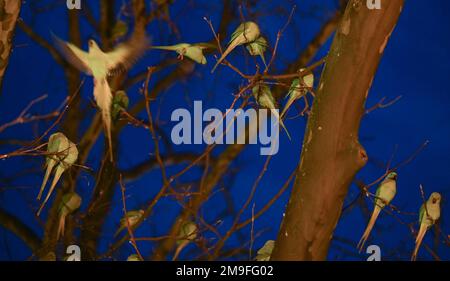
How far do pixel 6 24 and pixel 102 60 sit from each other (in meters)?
0.21

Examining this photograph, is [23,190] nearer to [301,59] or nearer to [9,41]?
[9,41]

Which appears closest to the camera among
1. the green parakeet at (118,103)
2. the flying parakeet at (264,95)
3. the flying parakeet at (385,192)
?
the flying parakeet at (264,95)

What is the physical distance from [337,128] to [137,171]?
1.24 metres

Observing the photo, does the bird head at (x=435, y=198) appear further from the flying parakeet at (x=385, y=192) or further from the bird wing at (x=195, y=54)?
the bird wing at (x=195, y=54)

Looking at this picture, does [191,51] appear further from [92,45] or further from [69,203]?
[69,203]

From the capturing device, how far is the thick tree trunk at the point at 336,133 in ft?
3.50

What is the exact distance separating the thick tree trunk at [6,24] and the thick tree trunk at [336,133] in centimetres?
63

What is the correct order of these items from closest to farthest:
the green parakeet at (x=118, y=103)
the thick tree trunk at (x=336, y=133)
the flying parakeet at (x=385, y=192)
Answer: the thick tree trunk at (x=336, y=133)
the flying parakeet at (x=385, y=192)
the green parakeet at (x=118, y=103)

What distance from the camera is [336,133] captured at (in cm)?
106

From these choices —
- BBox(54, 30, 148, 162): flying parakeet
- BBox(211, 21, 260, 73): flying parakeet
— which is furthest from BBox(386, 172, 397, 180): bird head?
BBox(54, 30, 148, 162): flying parakeet

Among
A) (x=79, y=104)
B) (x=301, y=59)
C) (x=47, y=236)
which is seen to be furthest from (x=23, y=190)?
(x=301, y=59)

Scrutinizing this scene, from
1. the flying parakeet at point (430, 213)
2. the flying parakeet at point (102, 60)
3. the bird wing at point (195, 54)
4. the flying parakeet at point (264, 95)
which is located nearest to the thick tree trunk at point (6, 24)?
the flying parakeet at point (102, 60)

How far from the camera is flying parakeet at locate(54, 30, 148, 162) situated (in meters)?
1.39

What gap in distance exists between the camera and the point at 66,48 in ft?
4.49
